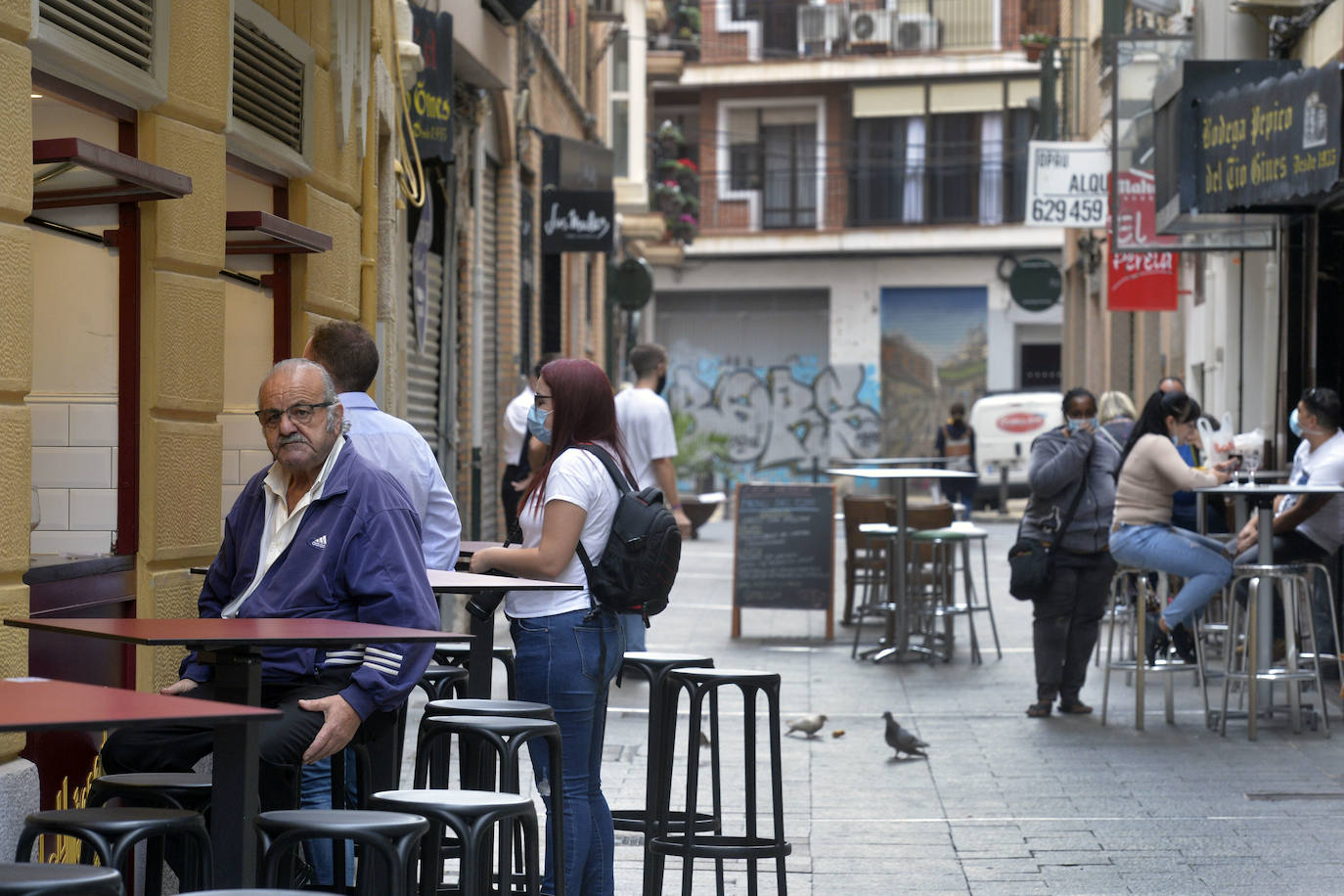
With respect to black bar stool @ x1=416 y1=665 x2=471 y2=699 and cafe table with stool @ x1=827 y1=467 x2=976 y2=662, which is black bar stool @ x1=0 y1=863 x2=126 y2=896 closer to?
black bar stool @ x1=416 y1=665 x2=471 y2=699

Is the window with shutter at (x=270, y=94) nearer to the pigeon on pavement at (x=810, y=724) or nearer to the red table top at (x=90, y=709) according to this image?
the red table top at (x=90, y=709)

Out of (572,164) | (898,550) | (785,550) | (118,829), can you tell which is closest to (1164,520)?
(898,550)

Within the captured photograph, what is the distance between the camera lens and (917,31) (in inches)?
1538

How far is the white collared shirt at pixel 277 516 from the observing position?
491cm

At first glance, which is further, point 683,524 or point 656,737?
point 683,524

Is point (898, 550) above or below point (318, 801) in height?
above

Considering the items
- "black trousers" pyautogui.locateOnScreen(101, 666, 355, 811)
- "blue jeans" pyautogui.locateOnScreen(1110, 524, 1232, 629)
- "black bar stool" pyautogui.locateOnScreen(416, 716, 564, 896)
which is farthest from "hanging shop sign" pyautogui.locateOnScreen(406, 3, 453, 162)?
"black trousers" pyautogui.locateOnScreen(101, 666, 355, 811)

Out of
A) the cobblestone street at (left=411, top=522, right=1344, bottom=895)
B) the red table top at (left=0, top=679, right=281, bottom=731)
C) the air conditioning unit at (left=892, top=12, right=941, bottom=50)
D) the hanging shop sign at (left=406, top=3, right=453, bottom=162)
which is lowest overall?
the cobblestone street at (left=411, top=522, right=1344, bottom=895)

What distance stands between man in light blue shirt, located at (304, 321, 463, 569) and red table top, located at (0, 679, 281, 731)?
2.32 meters

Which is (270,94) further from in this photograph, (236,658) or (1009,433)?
(1009,433)

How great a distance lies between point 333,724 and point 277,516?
0.67 meters

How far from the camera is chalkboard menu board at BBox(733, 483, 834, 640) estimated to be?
1404 cm

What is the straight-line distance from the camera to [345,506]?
4.88 meters

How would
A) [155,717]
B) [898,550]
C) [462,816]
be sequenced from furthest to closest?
[898,550] < [462,816] < [155,717]
